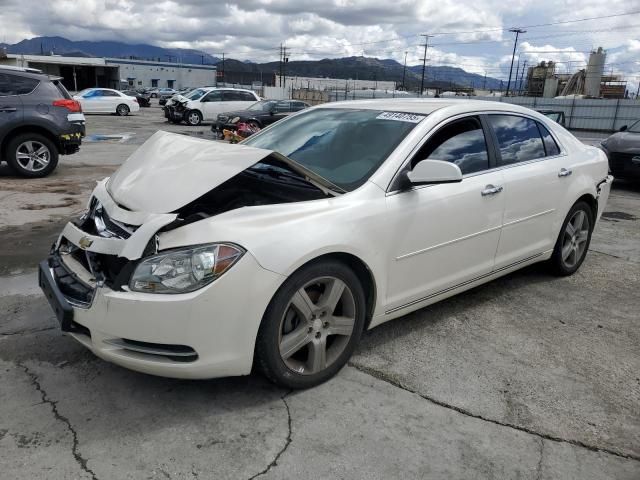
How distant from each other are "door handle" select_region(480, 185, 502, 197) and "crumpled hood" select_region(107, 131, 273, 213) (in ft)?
5.17

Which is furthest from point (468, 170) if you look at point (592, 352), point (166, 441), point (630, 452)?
point (166, 441)

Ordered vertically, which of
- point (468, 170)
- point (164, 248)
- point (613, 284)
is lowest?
point (613, 284)

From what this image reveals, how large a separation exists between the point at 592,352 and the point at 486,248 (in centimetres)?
96

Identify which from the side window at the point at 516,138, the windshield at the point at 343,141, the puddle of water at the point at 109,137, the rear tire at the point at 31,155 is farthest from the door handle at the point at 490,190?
the puddle of water at the point at 109,137

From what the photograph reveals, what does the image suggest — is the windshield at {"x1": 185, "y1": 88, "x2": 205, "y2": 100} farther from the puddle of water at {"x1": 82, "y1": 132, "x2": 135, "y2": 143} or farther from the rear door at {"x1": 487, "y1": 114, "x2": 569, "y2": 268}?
the rear door at {"x1": 487, "y1": 114, "x2": 569, "y2": 268}

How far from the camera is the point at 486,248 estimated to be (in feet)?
12.4

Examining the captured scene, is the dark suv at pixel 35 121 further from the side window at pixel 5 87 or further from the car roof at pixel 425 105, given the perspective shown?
the car roof at pixel 425 105

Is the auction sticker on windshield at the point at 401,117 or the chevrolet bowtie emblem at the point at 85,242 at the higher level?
the auction sticker on windshield at the point at 401,117

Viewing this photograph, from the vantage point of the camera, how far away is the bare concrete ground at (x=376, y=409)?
7.75ft

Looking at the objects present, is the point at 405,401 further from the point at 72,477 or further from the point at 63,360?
the point at 63,360

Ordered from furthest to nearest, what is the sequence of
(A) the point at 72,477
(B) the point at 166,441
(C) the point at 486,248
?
(C) the point at 486,248, (B) the point at 166,441, (A) the point at 72,477

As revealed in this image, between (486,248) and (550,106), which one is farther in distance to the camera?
(550,106)

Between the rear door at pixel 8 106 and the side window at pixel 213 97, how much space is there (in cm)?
1605

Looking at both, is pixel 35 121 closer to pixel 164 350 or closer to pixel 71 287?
pixel 71 287
